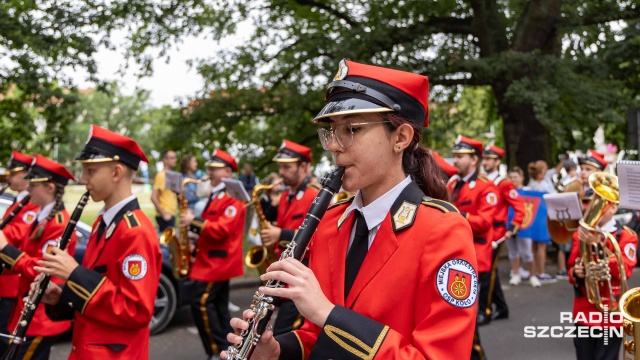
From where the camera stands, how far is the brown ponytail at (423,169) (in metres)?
2.60

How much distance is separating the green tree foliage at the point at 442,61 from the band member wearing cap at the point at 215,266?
6968 mm

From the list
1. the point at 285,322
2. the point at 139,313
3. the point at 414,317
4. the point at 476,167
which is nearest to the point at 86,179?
the point at 139,313

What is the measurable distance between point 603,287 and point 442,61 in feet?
31.8

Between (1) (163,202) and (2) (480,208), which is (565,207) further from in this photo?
(1) (163,202)

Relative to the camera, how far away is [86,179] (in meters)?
4.35

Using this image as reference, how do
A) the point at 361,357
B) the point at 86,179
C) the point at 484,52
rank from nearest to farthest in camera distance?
1. the point at 361,357
2. the point at 86,179
3. the point at 484,52

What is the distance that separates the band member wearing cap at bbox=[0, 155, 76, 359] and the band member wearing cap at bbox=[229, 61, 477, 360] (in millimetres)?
2655

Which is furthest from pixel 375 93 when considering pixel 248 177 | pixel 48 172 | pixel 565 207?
pixel 248 177

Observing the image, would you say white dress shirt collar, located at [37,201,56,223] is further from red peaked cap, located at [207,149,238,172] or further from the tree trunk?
the tree trunk

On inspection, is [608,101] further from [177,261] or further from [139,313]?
[139,313]

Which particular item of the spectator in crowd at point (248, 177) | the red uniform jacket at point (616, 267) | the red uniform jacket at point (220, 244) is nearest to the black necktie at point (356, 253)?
the red uniform jacket at point (616, 267)

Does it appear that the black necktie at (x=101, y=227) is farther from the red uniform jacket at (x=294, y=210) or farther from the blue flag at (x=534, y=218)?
the blue flag at (x=534, y=218)

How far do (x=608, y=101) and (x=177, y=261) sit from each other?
9.38m

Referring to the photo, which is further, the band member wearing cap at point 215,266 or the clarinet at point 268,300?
the band member wearing cap at point 215,266
